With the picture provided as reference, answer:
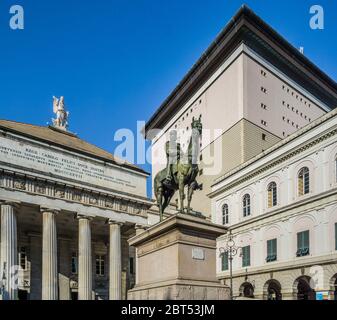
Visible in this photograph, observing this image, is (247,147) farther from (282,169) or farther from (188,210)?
(188,210)

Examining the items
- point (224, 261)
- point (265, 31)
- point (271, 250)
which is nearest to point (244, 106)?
point (265, 31)

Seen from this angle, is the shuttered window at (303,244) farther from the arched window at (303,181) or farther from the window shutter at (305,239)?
the arched window at (303,181)

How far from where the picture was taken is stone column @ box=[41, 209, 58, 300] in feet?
125

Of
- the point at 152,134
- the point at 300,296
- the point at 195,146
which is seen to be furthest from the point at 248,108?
the point at 195,146

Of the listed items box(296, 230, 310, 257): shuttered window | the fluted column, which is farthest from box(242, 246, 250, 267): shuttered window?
the fluted column

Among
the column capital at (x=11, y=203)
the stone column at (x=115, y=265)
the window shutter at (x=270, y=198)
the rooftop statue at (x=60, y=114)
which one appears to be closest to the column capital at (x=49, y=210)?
the column capital at (x=11, y=203)

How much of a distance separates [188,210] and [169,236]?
4.79 ft

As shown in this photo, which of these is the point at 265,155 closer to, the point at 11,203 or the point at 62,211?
the point at 62,211

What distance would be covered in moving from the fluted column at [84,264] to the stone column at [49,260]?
264cm

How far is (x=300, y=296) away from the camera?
3972 centimetres

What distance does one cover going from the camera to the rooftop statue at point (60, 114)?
161ft

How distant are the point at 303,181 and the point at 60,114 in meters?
27.2

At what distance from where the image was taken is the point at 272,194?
43.8 m

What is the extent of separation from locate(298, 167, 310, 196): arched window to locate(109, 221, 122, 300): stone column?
1811 cm
